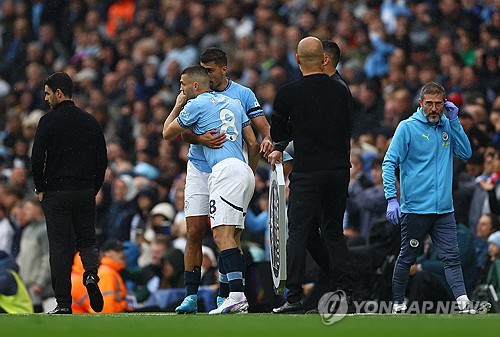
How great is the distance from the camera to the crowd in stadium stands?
16047 millimetres

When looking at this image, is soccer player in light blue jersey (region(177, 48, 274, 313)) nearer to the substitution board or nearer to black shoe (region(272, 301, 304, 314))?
the substitution board

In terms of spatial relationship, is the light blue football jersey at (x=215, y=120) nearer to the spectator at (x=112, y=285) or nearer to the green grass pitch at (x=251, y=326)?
the green grass pitch at (x=251, y=326)

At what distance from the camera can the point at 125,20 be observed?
2758 cm

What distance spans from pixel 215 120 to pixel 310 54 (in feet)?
3.66

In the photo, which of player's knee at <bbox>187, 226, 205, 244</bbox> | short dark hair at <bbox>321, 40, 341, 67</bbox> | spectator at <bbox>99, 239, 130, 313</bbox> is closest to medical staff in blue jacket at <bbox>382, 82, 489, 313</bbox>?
short dark hair at <bbox>321, 40, 341, 67</bbox>

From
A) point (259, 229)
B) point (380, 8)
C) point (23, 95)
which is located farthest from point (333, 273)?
point (23, 95)

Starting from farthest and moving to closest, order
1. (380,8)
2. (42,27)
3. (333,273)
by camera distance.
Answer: (42,27), (380,8), (333,273)

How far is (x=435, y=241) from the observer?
12539 millimetres

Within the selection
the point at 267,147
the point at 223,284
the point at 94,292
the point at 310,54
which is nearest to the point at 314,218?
the point at 267,147

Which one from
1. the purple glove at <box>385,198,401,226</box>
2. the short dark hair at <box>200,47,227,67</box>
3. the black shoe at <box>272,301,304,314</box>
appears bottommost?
the black shoe at <box>272,301,304,314</box>

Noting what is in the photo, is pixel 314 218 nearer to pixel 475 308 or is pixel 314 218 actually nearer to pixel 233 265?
pixel 233 265

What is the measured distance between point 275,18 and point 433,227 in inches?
461

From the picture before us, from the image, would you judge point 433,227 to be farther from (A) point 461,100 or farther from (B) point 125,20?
(B) point 125,20

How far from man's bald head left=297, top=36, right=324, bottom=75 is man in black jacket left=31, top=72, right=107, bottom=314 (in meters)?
2.37
